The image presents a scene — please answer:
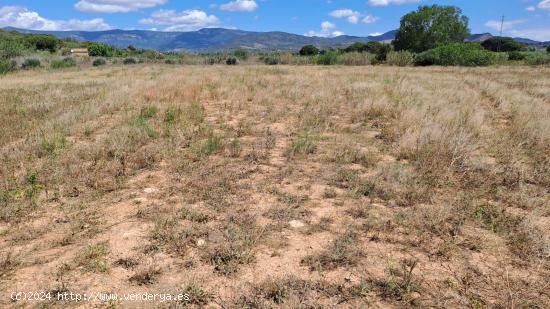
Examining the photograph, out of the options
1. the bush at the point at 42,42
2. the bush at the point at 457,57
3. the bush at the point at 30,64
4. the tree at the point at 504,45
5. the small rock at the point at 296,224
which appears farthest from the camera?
the tree at the point at 504,45

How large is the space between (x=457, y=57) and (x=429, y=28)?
2684cm

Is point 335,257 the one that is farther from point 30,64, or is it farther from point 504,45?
point 504,45

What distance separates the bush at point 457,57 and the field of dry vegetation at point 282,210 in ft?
84.8

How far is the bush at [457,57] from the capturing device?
101 ft

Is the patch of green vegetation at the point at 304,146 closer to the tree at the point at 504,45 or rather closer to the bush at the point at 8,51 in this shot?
the bush at the point at 8,51

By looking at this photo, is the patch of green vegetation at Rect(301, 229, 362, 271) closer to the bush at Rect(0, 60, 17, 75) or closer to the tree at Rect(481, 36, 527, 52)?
the bush at Rect(0, 60, 17, 75)

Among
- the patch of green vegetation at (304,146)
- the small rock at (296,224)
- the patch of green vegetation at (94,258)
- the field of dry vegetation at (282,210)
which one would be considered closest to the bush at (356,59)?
the field of dry vegetation at (282,210)

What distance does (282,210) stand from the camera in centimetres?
421

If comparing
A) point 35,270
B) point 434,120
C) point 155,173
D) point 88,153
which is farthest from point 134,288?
point 434,120

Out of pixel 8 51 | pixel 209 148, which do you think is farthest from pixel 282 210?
pixel 8 51


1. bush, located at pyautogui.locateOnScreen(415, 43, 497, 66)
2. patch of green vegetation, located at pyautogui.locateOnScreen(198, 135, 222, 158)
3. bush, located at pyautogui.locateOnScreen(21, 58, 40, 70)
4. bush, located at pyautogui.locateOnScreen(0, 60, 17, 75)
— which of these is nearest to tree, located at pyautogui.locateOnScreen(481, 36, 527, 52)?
bush, located at pyautogui.locateOnScreen(415, 43, 497, 66)

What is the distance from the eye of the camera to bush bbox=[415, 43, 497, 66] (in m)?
30.8

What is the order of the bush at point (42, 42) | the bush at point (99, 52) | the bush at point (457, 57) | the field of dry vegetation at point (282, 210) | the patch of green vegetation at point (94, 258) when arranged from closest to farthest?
the field of dry vegetation at point (282, 210), the patch of green vegetation at point (94, 258), the bush at point (457, 57), the bush at point (99, 52), the bush at point (42, 42)

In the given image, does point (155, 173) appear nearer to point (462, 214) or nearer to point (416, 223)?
point (416, 223)
